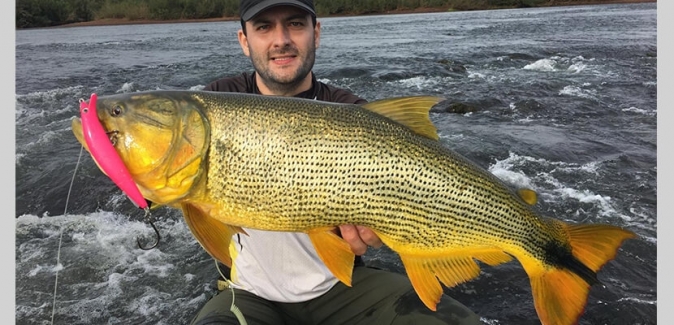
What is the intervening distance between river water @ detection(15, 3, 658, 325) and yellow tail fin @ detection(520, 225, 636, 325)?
81.3 inches

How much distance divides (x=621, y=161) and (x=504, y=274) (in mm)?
4286

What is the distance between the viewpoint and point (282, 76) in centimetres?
345

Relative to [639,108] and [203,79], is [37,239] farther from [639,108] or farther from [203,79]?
[639,108]

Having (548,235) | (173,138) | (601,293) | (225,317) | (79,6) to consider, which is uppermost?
(79,6)

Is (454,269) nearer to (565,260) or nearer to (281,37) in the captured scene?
(565,260)

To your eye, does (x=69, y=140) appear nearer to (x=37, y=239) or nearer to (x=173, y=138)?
(x=37, y=239)

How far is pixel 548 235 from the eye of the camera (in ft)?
7.87

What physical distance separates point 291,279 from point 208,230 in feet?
3.35

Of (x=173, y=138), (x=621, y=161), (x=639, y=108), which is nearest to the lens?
(x=173, y=138)

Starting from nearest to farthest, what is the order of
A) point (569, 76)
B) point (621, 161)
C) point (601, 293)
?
point (601, 293) < point (621, 161) < point (569, 76)

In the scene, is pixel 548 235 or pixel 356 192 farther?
pixel 548 235

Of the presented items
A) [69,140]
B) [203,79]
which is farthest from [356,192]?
[203,79]

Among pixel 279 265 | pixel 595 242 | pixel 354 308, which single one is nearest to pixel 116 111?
pixel 279 265

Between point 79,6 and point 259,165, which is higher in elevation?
point 79,6
